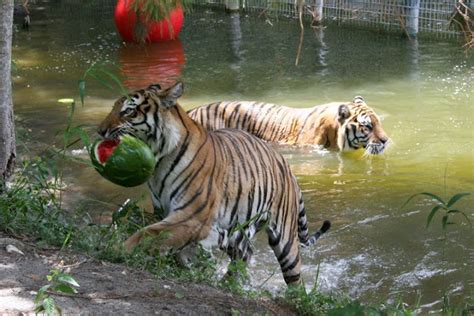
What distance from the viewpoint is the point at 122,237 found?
4359 mm

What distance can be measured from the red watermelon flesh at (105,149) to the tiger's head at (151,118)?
0.72 ft

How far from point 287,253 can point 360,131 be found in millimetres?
3693

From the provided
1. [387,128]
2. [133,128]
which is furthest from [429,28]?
[133,128]

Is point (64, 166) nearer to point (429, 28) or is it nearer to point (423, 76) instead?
point (423, 76)

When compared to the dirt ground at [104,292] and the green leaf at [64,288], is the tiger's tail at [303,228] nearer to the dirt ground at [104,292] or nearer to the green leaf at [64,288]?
the dirt ground at [104,292]

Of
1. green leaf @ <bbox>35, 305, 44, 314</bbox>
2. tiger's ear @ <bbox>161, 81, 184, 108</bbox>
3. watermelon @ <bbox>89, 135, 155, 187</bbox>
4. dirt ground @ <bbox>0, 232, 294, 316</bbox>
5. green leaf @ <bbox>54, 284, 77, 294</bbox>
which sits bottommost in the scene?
dirt ground @ <bbox>0, 232, 294, 316</bbox>

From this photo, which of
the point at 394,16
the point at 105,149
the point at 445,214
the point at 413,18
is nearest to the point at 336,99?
the point at 394,16

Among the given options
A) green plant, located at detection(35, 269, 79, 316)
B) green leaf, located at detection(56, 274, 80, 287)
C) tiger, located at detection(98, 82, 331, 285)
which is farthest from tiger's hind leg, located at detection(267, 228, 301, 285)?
green leaf, located at detection(56, 274, 80, 287)

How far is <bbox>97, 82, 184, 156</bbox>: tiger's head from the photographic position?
4621 millimetres

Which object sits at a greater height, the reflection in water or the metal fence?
the metal fence

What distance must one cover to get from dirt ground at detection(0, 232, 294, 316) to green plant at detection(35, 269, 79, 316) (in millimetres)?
33

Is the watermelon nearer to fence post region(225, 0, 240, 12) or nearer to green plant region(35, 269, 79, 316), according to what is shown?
green plant region(35, 269, 79, 316)

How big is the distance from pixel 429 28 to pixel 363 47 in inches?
54.7

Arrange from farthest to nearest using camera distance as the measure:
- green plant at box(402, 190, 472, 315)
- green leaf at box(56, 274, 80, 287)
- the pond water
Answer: the pond water → green plant at box(402, 190, 472, 315) → green leaf at box(56, 274, 80, 287)
